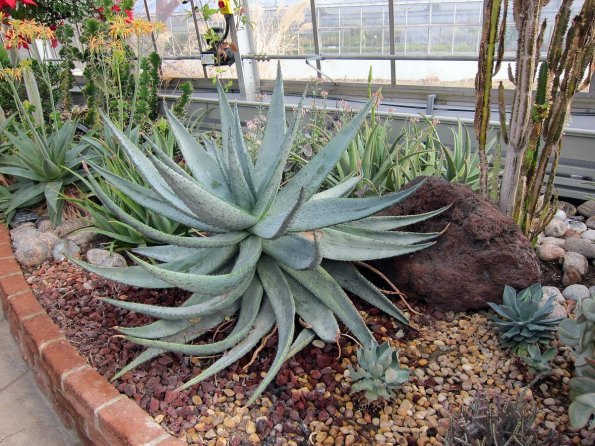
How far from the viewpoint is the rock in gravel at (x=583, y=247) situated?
2219 millimetres

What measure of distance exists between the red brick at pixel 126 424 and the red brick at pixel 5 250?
1557 millimetres

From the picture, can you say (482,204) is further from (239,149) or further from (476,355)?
(239,149)

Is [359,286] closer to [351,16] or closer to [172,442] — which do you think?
[172,442]

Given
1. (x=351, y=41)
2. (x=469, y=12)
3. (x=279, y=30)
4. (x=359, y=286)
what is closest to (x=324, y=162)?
(x=359, y=286)

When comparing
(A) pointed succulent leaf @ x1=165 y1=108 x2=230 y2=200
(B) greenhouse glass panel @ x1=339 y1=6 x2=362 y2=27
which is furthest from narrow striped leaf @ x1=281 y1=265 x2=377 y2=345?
(B) greenhouse glass panel @ x1=339 y1=6 x2=362 y2=27

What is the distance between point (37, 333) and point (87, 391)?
500 millimetres

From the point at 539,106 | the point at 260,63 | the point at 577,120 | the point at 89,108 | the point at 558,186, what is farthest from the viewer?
the point at 260,63

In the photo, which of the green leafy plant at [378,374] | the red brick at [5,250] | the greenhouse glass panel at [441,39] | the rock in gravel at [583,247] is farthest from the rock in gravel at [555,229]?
the greenhouse glass panel at [441,39]

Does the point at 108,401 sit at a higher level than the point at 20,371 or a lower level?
higher

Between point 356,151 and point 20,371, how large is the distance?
1.86 m

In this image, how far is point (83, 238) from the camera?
284cm

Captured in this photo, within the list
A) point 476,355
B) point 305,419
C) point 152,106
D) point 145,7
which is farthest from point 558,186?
point 145,7

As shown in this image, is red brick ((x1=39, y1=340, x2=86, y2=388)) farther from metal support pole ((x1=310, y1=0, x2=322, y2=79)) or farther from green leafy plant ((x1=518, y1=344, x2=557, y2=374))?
metal support pole ((x1=310, y1=0, x2=322, y2=79))

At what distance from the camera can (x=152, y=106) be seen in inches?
167
